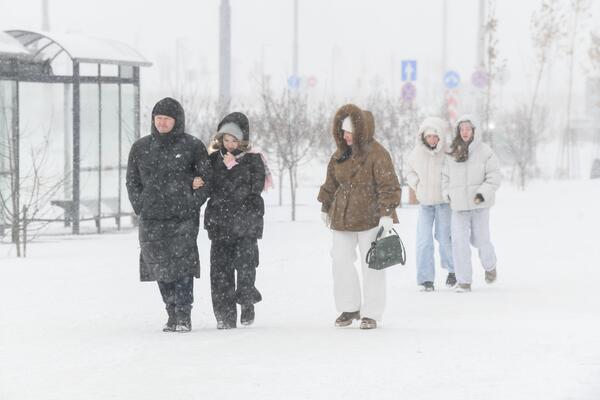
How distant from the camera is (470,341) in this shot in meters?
9.33

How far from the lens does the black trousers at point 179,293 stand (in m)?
9.92

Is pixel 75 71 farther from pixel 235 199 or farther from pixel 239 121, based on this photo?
pixel 235 199

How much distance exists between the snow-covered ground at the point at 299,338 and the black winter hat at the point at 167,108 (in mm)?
1465

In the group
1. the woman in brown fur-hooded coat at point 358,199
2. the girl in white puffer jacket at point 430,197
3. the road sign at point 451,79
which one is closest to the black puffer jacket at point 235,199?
the woman in brown fur-hooded coat at point 358,199

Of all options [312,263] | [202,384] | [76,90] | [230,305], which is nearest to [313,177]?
[76,90]

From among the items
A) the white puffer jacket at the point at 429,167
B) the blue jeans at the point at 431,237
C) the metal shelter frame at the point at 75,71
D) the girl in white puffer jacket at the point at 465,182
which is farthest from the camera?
the metal shelter frame at the point at 75,71

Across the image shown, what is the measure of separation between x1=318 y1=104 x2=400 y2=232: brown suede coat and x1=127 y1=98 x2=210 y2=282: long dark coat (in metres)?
0.94

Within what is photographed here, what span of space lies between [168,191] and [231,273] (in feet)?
2.70

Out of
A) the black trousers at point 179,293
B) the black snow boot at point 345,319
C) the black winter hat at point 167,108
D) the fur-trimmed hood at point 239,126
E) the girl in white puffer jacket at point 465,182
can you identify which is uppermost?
the black winter hat at point 167,108

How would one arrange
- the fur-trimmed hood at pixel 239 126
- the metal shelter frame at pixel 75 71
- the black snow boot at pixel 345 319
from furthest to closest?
the metal shelter frame at pixel 75 71 < the black snow boot at pixel 345 319 < the fur-trimmed hood at pixel 239 126

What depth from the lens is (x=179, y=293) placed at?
9938 millimetres

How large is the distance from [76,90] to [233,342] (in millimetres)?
10236

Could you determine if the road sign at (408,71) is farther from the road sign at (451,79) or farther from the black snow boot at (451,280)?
the black snow boot at (451,280)

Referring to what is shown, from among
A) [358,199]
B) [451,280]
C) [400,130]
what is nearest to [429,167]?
[451,280]
